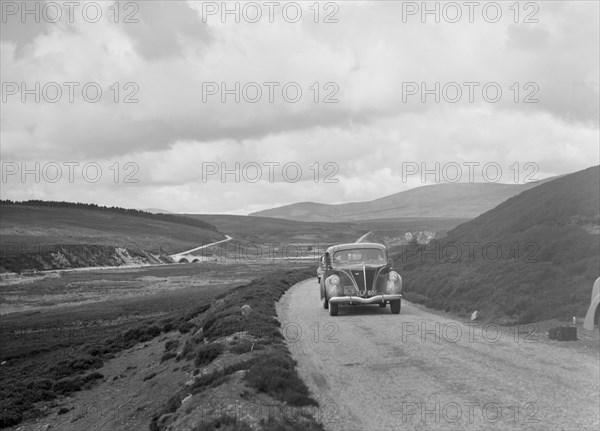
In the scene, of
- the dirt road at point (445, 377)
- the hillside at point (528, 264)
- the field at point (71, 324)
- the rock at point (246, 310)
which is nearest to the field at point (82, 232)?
the field at point (71, 324)

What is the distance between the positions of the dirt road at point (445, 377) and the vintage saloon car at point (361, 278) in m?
3.45

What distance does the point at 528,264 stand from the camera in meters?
27.1

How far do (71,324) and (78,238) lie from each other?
321ft

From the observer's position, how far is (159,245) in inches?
5807

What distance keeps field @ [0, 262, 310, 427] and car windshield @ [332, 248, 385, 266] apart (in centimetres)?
838

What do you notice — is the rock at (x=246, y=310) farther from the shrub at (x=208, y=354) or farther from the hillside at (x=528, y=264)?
the hillside at (x=528, y=264)

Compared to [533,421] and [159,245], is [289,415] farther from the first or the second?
[159,245]

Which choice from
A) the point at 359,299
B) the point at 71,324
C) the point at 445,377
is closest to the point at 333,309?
the point at 359,299

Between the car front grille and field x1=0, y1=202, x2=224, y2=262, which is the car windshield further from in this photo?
field x1=0, y1=202, x2=224, y2=262

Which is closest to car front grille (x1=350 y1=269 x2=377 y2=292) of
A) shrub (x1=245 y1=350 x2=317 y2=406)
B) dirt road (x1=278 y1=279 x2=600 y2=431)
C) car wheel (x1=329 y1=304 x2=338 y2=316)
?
car wheel (x1=329 y1=304 x2=338 y2=316)

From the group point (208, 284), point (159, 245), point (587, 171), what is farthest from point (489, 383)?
point (159, 245)

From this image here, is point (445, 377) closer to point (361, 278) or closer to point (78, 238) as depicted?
point (361, 278)

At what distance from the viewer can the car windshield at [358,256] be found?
23.4 metres

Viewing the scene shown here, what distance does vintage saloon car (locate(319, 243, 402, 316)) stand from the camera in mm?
22031
